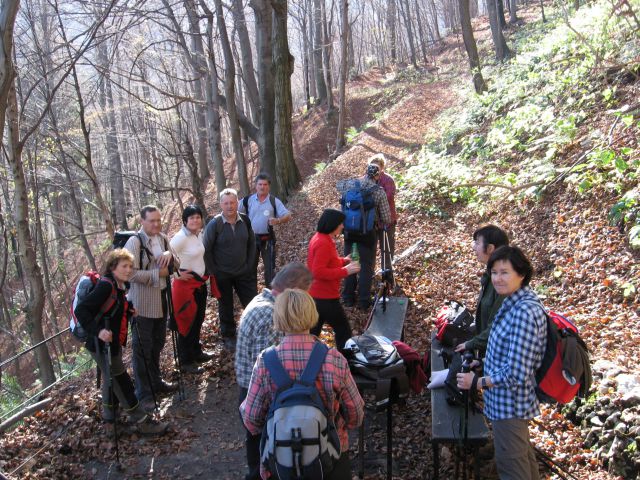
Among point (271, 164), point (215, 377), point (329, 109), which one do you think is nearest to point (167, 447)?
point (215, 377)

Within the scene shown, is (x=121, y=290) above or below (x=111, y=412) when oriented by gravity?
above

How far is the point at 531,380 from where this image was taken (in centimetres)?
324

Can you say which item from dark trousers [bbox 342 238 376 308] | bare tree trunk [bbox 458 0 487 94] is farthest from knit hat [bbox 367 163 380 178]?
bare tree trunk [bbox 458 0 487 94]

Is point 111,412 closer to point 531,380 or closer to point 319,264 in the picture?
point 319,264

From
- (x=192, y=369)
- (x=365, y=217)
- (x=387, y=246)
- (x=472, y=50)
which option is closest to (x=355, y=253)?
(x=365, y=217)

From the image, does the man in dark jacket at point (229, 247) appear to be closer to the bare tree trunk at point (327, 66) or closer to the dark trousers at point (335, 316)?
the dark trousers at point (335, 316)

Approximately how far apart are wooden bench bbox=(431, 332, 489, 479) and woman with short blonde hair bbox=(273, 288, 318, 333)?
150cm

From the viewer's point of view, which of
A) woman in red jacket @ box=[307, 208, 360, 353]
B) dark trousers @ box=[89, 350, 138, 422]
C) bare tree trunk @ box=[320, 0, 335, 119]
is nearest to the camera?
dark trousers @ box=[89, 350, 138, 422]

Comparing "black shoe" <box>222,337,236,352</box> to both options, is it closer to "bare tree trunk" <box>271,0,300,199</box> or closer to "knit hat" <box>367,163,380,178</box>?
"knit hat" <box>367,163,380,178</box>

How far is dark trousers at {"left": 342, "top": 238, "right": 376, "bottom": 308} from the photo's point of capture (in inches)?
280

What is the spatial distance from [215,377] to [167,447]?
4.49 feet

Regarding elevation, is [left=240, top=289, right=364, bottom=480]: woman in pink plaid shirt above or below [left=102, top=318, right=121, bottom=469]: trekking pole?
above

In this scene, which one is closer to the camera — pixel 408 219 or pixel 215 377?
Answer: pixel 215 377

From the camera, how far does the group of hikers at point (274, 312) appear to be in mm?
3051
